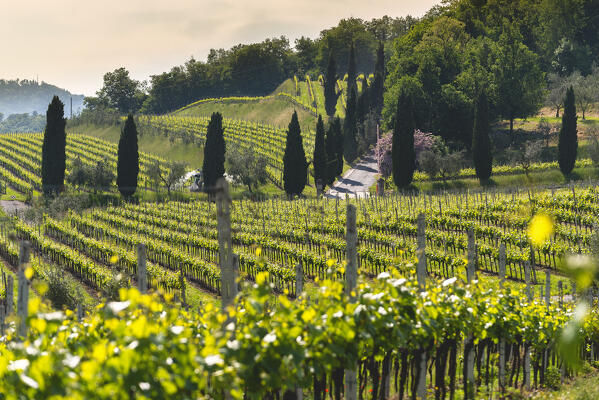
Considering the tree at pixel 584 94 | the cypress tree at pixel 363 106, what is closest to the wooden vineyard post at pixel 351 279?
the tree at pixel 584 94

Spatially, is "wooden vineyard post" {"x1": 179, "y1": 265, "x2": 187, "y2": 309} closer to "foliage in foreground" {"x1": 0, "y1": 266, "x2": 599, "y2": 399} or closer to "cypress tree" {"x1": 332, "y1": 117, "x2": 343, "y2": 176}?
"foliage in foreground" {"x1": 0, "y1": 266, "x2": 599, "y2": 399}

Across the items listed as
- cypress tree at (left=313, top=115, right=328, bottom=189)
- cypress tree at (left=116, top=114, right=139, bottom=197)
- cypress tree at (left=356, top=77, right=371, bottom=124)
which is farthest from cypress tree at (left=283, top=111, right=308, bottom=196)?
cypress tree at (left=356, top=77, right=371, bottom=124)

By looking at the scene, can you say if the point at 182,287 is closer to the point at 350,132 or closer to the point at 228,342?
the point at 228,342

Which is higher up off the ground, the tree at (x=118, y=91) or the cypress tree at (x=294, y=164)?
the tree at (x=118, y=91)

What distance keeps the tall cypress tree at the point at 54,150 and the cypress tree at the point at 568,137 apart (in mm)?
43666

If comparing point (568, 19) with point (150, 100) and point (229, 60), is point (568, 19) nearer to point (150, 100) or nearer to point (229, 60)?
point (229, 60)

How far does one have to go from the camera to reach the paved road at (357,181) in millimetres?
56875

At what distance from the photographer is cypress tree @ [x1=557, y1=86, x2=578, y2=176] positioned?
5022 cm

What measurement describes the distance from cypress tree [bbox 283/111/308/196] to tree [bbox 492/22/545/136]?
2555 cm

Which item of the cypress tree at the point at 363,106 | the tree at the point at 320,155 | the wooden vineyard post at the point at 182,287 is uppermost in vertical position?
the cypress tree at the point at 363,106

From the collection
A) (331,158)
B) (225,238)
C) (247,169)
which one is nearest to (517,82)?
(331,158)

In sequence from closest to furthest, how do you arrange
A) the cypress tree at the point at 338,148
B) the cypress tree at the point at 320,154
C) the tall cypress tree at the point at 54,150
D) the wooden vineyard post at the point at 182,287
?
the wooden vineyard post at the point at 182,287 < the tall cypress tree at the point at 54,150 < the cypress tree at the point at 320,154 < the cypress tree at the point at 338,148

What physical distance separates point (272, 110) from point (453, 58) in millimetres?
38401

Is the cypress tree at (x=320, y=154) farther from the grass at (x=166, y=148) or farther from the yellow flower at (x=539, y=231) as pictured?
the yellow flower at (x=539, y=231)
